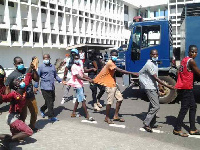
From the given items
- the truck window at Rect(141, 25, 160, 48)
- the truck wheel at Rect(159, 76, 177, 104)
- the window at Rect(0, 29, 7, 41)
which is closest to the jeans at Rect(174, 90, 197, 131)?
the truck wheel at Rect(159, 76, 177, 104)

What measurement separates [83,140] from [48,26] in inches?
854

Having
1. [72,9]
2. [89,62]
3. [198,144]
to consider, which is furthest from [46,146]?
[72,9]

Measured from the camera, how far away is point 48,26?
78.8 ft

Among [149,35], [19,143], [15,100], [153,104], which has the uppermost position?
[149,35]

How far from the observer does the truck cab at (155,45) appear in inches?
269

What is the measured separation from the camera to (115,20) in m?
36.8

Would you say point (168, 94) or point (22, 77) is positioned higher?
point (22, 77)

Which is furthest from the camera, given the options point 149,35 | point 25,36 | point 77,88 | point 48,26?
point 48,26

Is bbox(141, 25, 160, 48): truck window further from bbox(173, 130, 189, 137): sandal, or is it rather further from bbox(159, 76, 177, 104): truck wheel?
bbox(173, 130, 189, 137): sandal

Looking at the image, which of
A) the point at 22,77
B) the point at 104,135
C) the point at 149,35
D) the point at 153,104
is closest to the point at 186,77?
the point at 153,104

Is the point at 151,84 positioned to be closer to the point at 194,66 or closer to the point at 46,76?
the point at 194,66

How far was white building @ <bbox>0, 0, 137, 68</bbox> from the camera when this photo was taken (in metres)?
20.5

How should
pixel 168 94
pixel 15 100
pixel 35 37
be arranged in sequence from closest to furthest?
1. pixel 15 100
2. pixel 168 94
3. pixel 35 37

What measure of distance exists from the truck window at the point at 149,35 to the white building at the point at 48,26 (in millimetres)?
16324
